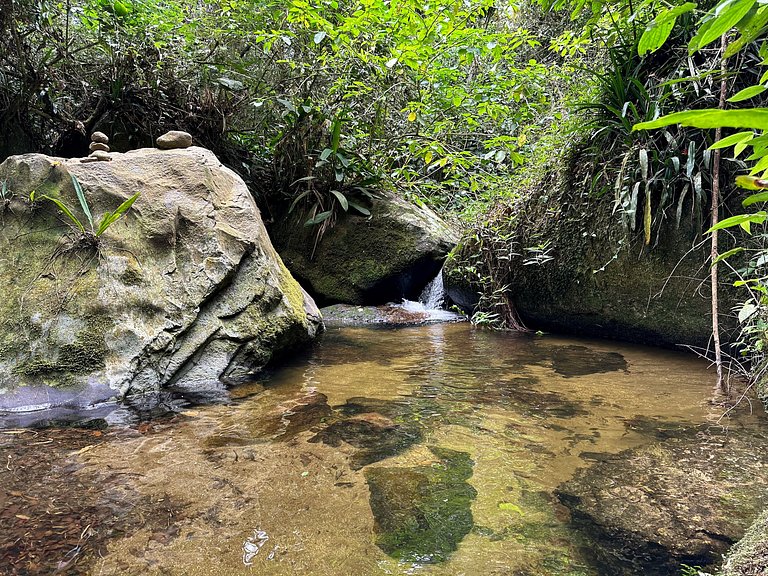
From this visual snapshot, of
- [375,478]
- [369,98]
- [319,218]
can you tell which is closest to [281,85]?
[369,98]

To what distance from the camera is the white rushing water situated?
21.0 feet

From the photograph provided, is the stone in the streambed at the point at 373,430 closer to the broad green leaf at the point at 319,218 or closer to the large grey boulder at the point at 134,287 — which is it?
the large grey boulder at the point at 134,287

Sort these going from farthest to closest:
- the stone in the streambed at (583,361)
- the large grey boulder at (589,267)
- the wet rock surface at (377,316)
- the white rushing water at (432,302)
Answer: the white rushing water at (432,302), the wet rock surface at (377,316), the large grey boulder at (589,267), the stone in the streambed at (583,361)

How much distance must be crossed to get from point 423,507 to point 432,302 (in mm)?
5233

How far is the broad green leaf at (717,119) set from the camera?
0.38m

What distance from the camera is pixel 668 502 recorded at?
1587mm

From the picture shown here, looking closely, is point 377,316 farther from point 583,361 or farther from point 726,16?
point 726,16

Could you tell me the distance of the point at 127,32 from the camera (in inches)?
205

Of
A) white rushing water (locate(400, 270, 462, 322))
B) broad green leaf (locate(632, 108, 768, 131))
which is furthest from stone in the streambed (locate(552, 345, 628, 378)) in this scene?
broad green leaf (locate(632, 108, 768, 131))

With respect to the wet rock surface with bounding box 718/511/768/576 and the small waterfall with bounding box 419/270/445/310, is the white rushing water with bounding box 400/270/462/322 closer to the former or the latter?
the small waterfall with bounding box 419/270/445/310

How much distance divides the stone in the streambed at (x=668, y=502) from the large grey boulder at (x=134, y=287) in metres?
2.29

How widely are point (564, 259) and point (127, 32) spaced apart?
16.8 ft

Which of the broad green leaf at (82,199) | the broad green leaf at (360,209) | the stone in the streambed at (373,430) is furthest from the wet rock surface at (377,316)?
the stone in the streambed at (373,430)

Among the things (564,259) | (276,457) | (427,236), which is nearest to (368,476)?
(276,457)
